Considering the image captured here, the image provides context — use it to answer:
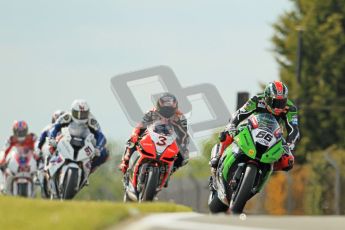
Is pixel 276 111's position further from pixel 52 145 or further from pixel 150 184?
pixel 52 145

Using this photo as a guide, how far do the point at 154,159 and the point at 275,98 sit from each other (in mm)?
3034

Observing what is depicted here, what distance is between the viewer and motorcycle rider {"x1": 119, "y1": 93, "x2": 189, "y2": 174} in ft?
62.6

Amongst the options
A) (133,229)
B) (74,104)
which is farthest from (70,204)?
(74,104)

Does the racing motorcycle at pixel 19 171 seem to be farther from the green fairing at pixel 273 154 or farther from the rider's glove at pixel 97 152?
the green fairing at pixel 273 154

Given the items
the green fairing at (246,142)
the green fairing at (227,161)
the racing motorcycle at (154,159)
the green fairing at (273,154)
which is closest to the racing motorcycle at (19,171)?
the racing motorcycle at (154,159)

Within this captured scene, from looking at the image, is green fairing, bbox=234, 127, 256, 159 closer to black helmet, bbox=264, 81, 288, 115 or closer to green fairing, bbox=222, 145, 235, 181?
green fairing, bbox=222, 145, 235, 181

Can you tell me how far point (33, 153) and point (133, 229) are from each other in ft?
53.6

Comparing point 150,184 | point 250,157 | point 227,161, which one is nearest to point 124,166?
point 150,184

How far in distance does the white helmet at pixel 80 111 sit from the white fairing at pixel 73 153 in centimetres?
16

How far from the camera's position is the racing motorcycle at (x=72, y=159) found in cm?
2050

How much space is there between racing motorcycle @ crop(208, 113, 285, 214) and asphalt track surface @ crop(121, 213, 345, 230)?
4.64m

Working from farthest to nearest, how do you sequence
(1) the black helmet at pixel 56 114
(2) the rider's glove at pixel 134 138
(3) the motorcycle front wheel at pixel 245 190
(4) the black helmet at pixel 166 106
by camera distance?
(1) the black helmet at pixel 56 114 → (2) the rider's glove at pixel 134 138 → (4) the black helmet at pixel 166 106 → (3) the motorcycle front wheel at pixel 245 190

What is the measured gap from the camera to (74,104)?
2062 centimetres

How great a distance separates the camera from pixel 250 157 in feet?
53.1
